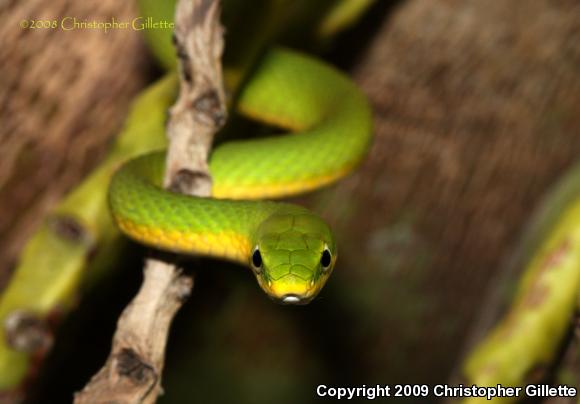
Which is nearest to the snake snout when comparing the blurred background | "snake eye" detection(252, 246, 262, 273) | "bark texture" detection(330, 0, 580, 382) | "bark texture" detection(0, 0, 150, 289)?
"snake eye" detection(252, 246, 262, 273)

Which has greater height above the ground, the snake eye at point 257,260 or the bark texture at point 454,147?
the bark texture at point 454,147

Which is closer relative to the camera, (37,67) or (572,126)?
(37,67)

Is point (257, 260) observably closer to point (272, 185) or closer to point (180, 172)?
point (180, 172)

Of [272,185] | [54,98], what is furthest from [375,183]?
[54,98]

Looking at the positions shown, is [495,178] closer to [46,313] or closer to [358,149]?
[358,149]

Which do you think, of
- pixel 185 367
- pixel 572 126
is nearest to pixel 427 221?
pixel 572 126

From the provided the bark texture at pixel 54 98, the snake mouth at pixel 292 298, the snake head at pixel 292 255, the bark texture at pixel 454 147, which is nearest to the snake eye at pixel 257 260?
the snake head at pixel 292 255

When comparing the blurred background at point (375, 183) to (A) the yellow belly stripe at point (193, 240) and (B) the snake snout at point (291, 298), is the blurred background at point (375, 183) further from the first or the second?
(B) the snake snout at point (291, 298)

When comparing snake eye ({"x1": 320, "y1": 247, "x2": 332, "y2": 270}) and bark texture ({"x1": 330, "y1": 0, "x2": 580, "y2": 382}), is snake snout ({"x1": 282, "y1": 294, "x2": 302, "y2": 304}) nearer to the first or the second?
→ snake eye ({"x1": 320, "y1": 247, "x2": 332, "y2": 270})

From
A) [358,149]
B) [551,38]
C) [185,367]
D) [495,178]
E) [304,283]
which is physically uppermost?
[551,38]
